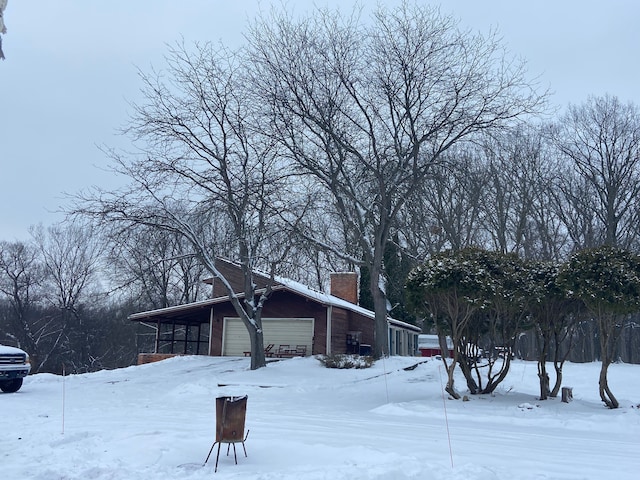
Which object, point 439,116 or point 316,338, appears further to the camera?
point 316,338

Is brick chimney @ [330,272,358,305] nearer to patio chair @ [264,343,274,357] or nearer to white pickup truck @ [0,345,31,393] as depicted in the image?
patio chair @ [264,343,274,357]

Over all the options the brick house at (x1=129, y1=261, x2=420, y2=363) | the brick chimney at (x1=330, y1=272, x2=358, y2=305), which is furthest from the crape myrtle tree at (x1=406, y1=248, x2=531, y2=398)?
the brick chimney at (x1=330, y1=272, x2=358, y2=305)

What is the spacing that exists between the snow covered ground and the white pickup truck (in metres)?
0.40

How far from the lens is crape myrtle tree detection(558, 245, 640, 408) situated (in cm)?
1311

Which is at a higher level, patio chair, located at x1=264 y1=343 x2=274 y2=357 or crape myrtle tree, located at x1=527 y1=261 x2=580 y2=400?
crape myrtle tree, located at x1=527 y1=261 x2=580 y2=400

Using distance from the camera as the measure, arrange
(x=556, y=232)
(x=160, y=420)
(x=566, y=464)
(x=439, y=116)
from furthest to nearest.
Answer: (x=556, y=232) → (x=439, y=116) → (x=160, y=420) → (x=566, y=464)

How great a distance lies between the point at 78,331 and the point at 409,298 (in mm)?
43695

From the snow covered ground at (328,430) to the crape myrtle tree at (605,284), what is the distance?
195 centimetres

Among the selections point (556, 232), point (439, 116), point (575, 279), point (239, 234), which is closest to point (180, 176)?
point (239, 234)

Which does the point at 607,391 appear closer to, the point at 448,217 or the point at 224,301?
the point at 224,301

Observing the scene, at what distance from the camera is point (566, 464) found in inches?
320

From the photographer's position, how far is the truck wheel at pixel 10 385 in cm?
1828

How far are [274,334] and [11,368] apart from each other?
1326 cm

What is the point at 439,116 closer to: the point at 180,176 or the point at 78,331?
the point at 180,176
